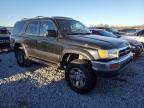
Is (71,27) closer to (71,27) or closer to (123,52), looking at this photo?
(71,27)

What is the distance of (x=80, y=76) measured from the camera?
5.05 meters

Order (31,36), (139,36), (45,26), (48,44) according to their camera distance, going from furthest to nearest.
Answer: (139,36)
(31,36)
(45,26)
(48,44)

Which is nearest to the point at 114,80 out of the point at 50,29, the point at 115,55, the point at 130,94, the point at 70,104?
the point at 130,94

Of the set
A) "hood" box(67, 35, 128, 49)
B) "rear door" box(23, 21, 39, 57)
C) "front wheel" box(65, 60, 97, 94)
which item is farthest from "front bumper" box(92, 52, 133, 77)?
"rear door" box(23, 21, 39, 57)

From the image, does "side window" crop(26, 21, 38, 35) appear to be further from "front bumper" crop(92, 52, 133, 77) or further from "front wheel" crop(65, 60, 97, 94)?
"front bumper" crop(92, 52, 133, 77)

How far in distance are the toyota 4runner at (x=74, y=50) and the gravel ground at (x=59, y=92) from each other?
389mm

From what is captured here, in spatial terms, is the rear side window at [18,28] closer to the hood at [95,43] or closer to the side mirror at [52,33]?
the side mirror at [52,33]

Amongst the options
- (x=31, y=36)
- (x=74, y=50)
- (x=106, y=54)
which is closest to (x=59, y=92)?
(x=74, y=50)

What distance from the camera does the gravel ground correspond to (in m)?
4.53

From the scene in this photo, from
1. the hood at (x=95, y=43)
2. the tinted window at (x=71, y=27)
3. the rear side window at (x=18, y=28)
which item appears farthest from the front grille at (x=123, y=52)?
the rear side window at (x=18, y=28)

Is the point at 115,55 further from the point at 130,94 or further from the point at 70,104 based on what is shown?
the point at 70,104

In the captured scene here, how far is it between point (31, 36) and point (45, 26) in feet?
2.69

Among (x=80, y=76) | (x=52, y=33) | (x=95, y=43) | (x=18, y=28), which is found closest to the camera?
(x=95, y=43)

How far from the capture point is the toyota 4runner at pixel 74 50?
185 inches
